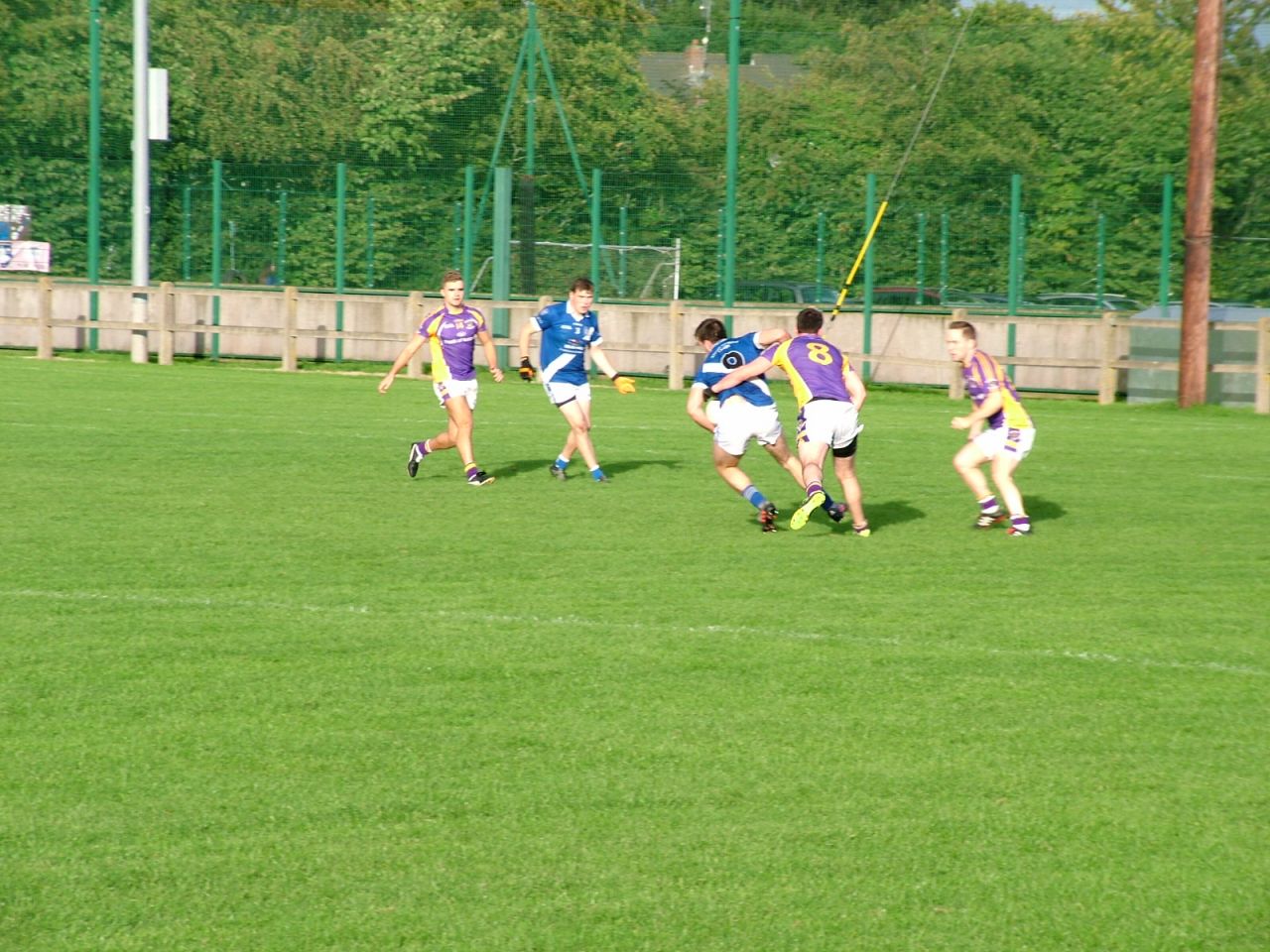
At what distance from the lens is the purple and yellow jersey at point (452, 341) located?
15180mm

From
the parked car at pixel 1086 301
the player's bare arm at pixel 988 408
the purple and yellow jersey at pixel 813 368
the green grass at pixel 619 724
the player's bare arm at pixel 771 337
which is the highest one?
the parked car at pixel 1086 301

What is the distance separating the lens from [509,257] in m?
31.7

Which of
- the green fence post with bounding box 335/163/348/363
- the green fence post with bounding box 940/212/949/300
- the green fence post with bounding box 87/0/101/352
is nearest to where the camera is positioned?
the green fence post with bounding box 940/212/949/300

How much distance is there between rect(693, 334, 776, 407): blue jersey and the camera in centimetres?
1293

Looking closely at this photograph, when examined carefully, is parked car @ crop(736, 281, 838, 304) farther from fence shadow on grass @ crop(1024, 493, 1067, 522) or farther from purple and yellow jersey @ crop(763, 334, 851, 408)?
purple and yellow jersey @ crop(763, 334, 851, 408)

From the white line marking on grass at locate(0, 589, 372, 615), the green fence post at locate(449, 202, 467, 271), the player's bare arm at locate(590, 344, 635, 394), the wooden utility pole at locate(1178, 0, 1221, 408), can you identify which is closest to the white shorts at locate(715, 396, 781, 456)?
the player's bare arm at locate(590, 344, 635, 394)

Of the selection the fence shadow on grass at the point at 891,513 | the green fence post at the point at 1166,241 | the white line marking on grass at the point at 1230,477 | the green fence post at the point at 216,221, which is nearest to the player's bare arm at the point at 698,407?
the fence shadow on grass at the point at 891,513

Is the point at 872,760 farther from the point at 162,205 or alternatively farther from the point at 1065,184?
the point at 162,205

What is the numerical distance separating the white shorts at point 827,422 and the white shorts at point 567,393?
340 cm

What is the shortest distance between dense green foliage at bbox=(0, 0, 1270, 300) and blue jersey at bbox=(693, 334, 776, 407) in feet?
57.0

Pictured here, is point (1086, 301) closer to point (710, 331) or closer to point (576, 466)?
point (576, 466)

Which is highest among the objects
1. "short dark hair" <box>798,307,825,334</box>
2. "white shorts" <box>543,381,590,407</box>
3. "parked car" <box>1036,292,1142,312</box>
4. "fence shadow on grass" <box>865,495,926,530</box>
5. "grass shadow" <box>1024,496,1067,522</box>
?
"parked car" <box>1036,292,1142,312</box>

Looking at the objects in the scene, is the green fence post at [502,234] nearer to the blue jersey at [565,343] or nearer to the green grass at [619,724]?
the blue jersey at [565,343]

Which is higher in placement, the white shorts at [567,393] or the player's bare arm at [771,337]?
the player's bare arm at [771,337]
